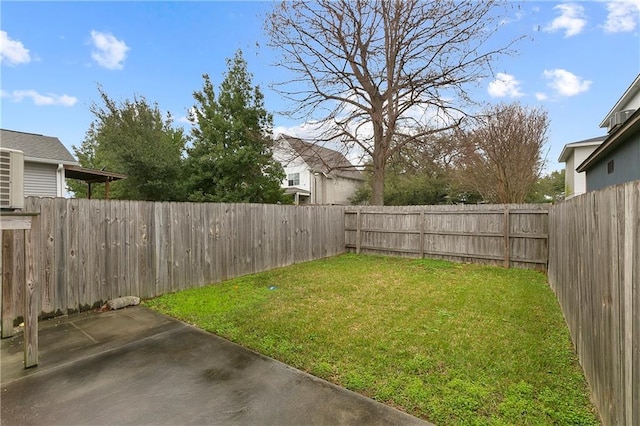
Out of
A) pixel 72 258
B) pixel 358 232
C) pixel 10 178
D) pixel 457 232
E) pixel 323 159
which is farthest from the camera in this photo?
pixel 323 159

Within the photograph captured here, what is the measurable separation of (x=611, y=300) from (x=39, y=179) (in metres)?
15.6

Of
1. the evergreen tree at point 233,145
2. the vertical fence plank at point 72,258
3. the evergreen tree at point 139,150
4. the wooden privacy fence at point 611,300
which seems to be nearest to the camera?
the wooden privacy fence at point 611,300

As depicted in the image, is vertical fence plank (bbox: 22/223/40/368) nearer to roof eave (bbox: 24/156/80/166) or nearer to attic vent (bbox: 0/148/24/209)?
attic vent (bbox: 0/148/24/209)

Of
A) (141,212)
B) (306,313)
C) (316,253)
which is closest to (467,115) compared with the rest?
(316,253)

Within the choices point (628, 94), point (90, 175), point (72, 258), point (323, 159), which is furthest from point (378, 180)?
point (90, 175)

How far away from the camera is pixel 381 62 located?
12203mm

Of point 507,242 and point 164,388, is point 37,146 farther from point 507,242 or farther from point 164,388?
point 507,242

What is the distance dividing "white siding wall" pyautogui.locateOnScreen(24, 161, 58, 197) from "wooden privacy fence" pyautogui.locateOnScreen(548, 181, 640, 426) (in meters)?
14.9

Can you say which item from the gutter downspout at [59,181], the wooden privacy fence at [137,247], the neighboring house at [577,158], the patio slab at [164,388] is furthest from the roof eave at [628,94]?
the gutter downspout at [59,181]

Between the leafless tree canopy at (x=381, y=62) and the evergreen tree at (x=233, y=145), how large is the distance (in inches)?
138

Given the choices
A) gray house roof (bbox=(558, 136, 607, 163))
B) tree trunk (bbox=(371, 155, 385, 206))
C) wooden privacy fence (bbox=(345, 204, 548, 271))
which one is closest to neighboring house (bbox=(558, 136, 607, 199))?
gray house roof (bbox=(558, 136, 607, 163))

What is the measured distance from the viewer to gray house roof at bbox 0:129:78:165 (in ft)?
36.1

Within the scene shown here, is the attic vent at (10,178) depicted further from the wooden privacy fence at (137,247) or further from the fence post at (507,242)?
the fence post at (507,242)

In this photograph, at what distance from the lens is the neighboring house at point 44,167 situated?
429 inches
